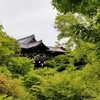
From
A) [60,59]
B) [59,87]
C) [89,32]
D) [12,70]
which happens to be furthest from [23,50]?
[89,32]

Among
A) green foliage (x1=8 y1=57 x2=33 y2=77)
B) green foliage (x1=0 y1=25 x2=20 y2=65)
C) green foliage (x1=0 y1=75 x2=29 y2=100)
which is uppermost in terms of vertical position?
green foliage (x1=0 y1=25 x2=20 y2=65)

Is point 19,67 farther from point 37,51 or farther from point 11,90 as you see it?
point 37,51

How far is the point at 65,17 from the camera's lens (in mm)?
11922

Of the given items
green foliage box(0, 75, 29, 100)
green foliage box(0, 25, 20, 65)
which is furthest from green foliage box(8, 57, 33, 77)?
green foliage box(0, 75, 29, 100)

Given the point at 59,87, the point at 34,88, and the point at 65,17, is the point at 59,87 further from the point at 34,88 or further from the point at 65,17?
the point at 65,17

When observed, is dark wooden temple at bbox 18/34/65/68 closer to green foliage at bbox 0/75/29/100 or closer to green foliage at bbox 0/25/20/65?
→ green foliage at bbox 0/25/20/65

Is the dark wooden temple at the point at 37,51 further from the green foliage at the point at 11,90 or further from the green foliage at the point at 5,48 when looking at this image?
the green foliage at the point at 11,90

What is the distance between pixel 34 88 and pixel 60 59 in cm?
1304

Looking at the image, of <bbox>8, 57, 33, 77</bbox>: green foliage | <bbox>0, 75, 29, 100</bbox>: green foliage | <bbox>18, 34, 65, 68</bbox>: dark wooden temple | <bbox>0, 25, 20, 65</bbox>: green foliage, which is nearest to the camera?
<bbox>0, 75, 29, 100</bbox>: green foliage

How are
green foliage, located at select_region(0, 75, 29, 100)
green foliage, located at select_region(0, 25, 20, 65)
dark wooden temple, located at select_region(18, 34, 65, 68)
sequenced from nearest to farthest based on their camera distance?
green foliage, located at select_region(0, 75, 29, 100) < green foliage, located at select_region(0, 25, 20, 65) < dark wooden temple, located at select_region(18, 34, 65, 68)

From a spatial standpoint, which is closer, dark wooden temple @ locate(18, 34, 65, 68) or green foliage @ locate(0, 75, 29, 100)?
green foliage @ locate(0, 75, 29, 100)

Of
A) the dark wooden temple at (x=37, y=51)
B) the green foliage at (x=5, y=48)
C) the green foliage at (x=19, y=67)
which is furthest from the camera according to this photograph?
the dark wooden temple at (x=37, y=51)

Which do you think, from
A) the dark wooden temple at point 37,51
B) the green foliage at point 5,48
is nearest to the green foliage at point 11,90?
the green foliage at point 5,48

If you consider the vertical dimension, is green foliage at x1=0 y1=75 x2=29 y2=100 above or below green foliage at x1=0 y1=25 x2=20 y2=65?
below
